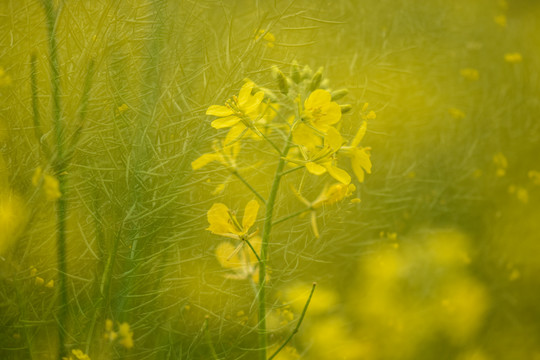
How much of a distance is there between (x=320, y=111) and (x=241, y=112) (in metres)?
0.09

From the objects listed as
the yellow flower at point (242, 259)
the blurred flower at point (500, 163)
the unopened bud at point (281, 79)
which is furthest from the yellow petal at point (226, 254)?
the blurred flower at point (500, 163)

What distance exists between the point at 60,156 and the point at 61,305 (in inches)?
7.8

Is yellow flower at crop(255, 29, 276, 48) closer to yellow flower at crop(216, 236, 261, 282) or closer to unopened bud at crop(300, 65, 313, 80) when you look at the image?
unopened bud at crop(300, 65, 313, 80)

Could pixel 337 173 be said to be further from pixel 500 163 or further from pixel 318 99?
pixel 500 163

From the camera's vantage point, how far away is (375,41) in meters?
1.32

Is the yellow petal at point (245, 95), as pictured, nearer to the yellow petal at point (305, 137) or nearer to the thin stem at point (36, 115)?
the yellow petal at point (305, 137)

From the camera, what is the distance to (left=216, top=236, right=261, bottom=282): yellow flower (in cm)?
63

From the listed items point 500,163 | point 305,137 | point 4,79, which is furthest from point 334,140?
point 500,163

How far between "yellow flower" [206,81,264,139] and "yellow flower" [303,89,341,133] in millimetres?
57

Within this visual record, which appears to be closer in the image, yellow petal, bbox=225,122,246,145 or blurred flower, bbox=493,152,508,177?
yellow petal, bbox=225,122,246,145

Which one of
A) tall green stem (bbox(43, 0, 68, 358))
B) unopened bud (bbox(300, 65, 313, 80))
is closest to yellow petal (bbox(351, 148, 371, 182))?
unopened bud (bbox(300, 65, 313, 80))

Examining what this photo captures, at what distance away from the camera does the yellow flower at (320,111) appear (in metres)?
0.56

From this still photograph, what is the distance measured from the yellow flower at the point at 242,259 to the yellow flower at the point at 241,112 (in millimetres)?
147

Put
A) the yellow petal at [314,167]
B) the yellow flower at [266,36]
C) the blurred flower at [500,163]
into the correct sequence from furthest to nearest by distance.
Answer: the blurred flower at [500,163] → the yellow flower at [266,36] → the yellow petal at [314,167]
